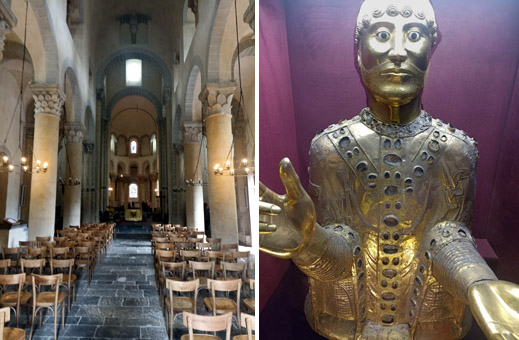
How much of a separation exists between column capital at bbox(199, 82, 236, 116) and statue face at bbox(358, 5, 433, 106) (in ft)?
30.7

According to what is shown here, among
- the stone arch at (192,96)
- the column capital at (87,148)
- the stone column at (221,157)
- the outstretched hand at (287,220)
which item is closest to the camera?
the outstretched hand at (287,220)

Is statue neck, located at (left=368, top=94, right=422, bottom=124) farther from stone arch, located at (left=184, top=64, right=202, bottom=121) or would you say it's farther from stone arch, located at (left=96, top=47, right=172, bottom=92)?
stone arch, located at (left=96, top=47, right=172, bottom=92)

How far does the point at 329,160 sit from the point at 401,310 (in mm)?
735

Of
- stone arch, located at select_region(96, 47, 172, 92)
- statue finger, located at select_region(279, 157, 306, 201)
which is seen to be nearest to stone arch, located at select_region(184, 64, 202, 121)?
stone arch, located at select_region(96, 47, 172, 92)

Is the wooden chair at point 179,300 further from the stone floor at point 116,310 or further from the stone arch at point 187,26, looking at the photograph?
the stone arch at point 187,26

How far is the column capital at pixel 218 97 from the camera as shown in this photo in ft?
35.7

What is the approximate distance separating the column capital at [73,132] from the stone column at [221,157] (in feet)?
33.2

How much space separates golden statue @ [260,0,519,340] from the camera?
5.47 feet

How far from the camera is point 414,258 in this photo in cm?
172

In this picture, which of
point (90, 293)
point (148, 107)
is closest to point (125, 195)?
point (148, 107)

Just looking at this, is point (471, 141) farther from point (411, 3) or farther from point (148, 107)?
point (148, 107)

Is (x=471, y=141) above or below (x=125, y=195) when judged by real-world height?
below

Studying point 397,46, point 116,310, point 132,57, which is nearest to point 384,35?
point 397,46

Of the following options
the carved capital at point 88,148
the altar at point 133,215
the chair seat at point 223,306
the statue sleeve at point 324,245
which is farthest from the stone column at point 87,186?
the statue sleeve at point 324,245
